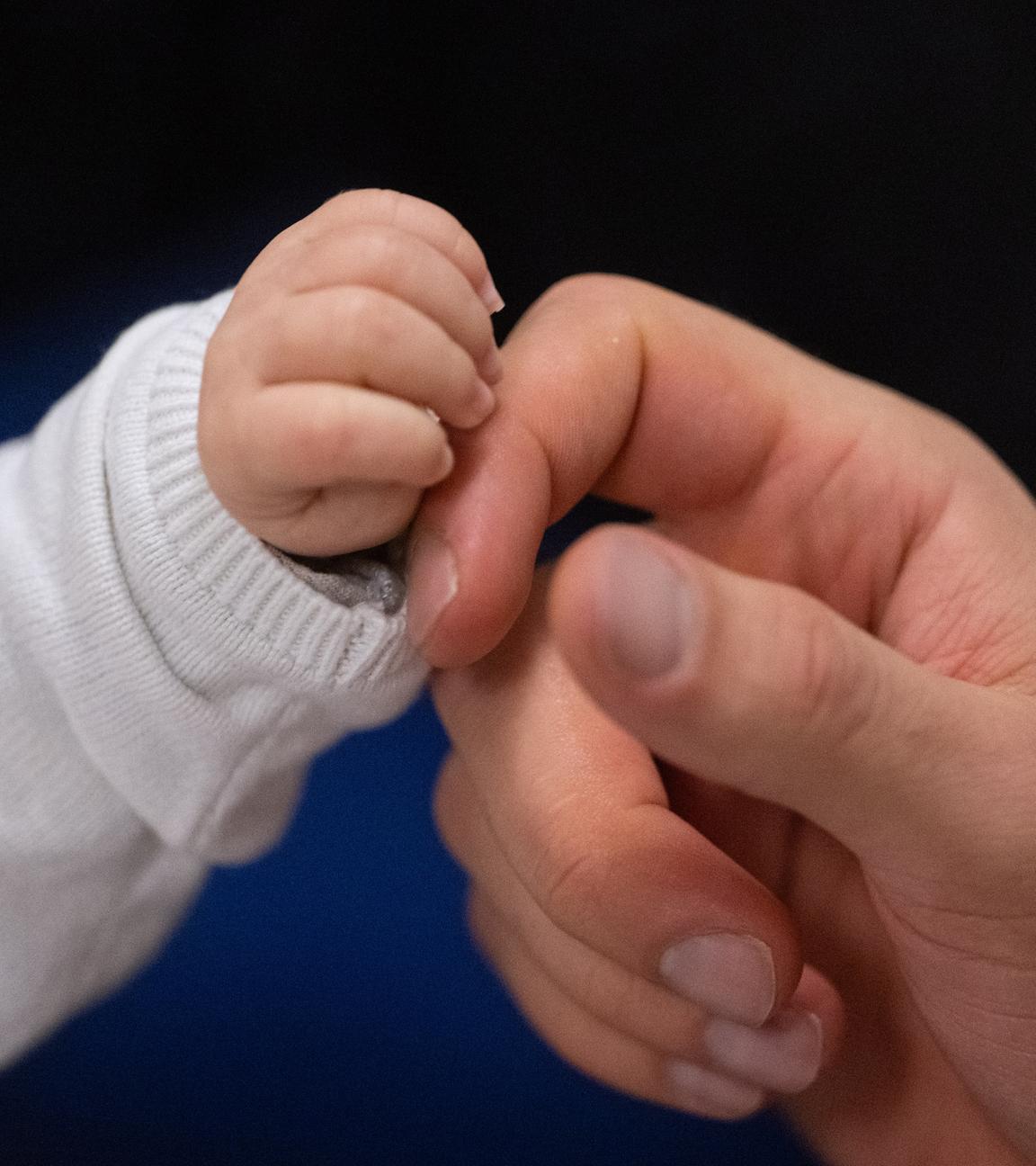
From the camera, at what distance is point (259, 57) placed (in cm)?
55

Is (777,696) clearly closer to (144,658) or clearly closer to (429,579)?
(429,579)

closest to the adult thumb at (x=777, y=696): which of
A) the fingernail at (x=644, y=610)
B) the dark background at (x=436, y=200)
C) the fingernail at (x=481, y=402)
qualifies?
the fingernail at (x=644, y=610)

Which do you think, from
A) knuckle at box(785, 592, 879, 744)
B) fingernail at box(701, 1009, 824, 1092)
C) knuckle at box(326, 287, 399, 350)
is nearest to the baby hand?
knuckle at box(326, 287, 399, 350)

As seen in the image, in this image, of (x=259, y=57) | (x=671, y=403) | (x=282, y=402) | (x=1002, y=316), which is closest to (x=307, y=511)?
(x=282, y=402)

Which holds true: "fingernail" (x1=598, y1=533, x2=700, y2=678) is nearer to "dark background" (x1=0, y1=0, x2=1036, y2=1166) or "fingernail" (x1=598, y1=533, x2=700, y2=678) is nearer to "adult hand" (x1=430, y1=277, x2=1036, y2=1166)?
"adult hand" (x1=430, y1=277, x2=1036, y2=1166)

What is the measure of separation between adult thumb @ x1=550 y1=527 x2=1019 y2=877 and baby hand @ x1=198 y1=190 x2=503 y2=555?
9cm

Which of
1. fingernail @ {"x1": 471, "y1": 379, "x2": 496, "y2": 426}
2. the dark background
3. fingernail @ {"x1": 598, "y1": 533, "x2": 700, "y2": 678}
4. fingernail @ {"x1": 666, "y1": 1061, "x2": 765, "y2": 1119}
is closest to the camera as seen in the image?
fingernail @ {"x1": 598, "y1": 533, "x2": 700, "y2": 678}

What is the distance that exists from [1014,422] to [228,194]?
1.63 ft

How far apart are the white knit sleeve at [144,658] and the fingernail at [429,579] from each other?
0.02 metres

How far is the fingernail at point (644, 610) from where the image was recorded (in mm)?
206

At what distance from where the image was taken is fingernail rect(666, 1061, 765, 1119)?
1.40ft

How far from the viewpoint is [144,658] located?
1.25 feet

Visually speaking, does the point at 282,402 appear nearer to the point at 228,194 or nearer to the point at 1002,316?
the point at 228,194

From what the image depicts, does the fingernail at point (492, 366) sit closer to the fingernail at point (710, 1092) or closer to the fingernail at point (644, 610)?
the fingernail at point (644, 610)
